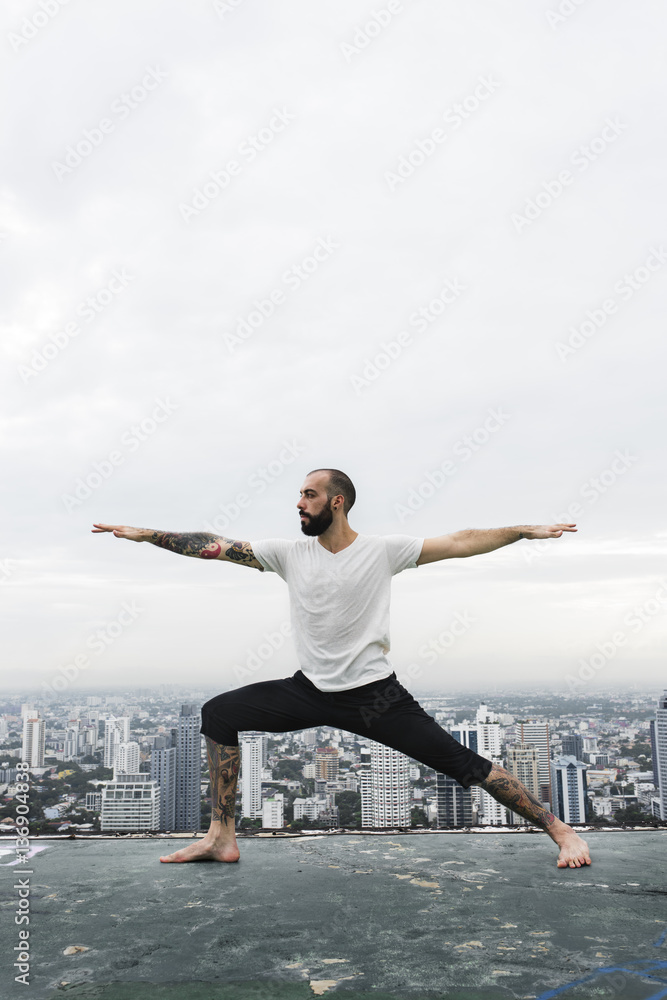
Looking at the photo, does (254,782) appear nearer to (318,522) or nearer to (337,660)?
(337,660)

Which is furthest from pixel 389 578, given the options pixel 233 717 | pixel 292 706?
pixel 233 717

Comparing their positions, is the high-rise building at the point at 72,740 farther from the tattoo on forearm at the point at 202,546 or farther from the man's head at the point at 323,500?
the man's head at the point at 323,500

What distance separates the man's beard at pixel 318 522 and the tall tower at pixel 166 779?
4.94m

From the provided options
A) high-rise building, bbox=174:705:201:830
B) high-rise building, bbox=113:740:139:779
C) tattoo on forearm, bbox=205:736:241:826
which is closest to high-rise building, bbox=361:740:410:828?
high-rise building, bbox=174:705:201:830

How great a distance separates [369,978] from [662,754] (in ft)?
27.4

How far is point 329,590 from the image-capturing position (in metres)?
3.95

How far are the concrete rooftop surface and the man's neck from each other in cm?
186

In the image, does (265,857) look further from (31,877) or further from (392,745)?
(31,877)

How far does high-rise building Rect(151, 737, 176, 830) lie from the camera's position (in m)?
8.06

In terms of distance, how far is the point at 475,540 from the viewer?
3.96 meters

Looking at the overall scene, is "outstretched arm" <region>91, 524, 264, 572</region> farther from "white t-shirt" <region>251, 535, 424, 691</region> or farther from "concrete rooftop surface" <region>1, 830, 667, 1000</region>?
"concrete rooftop surface" <region>1, 830, 667, 1000</region>

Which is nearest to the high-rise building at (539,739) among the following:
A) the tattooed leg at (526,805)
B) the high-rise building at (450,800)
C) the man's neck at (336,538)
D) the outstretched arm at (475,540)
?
the high-rise building at (450,800)

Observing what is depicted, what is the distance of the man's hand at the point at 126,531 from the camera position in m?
4.09

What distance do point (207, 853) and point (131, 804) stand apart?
3.18 metres
